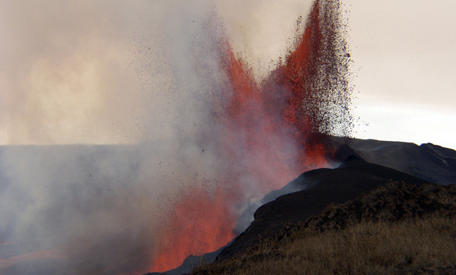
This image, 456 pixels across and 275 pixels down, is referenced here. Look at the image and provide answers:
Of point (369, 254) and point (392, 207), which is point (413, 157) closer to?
point (392, 207)

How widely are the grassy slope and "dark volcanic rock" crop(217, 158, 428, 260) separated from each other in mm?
2041

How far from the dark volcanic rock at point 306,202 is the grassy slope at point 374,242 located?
204 centimetres

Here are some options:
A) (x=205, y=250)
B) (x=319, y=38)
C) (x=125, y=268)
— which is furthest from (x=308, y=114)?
(x=125, y=268)

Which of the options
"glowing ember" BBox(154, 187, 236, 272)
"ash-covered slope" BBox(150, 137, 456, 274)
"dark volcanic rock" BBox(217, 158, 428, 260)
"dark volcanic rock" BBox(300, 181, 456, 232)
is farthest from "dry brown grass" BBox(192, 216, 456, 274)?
"glowing ember" BBox(154, 187, 236, 272)

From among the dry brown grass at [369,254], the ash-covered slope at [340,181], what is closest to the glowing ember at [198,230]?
the ash-covered slope at [340,181]

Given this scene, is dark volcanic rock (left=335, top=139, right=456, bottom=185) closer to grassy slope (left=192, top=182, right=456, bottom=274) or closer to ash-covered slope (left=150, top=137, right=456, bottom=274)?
A: ash-covered slope (left=150, top=137, right=456, bottom=274)

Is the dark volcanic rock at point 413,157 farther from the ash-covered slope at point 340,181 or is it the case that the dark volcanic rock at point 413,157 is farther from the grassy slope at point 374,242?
the grassy slope at point 374,242

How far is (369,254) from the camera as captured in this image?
512 cm

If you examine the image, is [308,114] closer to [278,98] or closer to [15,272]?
[278,98]

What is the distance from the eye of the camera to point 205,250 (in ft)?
72.0

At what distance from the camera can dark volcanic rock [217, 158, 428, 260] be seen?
11422 mm

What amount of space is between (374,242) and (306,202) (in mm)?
7928

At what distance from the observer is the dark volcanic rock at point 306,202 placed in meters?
11.4

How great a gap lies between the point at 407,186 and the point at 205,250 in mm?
16480
